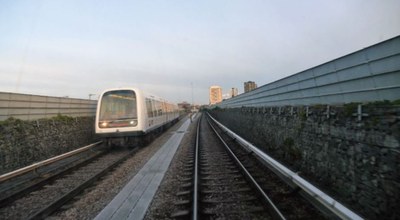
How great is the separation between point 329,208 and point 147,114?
11.7 meters

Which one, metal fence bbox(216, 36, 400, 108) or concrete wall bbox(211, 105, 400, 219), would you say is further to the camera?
metal fence bbox(216, 36, 400, 108)

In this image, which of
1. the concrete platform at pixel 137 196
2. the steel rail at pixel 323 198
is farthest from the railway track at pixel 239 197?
the concrete platform at pixel 137 196

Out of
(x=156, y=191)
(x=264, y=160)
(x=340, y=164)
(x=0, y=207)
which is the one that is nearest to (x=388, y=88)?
(x=340, y=164)

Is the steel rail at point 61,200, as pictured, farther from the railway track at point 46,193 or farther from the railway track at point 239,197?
A: the railway track at point 239,197

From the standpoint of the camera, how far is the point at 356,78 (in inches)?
235

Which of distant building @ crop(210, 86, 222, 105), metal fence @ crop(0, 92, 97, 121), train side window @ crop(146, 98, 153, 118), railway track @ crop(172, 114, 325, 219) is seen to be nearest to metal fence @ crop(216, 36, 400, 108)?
railway track @ crop(172, 114, 325, 219)

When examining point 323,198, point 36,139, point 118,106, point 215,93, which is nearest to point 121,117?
point 118,106

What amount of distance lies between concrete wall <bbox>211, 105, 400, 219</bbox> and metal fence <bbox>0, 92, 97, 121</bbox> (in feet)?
30.6

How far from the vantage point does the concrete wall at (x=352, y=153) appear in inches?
174

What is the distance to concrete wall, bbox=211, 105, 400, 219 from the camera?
4.41m

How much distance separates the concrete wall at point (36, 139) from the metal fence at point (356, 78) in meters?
9.40

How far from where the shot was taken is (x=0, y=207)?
5949 mm

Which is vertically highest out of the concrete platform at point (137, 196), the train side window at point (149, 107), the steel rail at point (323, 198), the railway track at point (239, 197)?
the train side window at point (149, 107)

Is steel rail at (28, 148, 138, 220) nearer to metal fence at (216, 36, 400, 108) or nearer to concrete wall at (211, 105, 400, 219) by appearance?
concrete wall at (211, 105, 400, 219)
